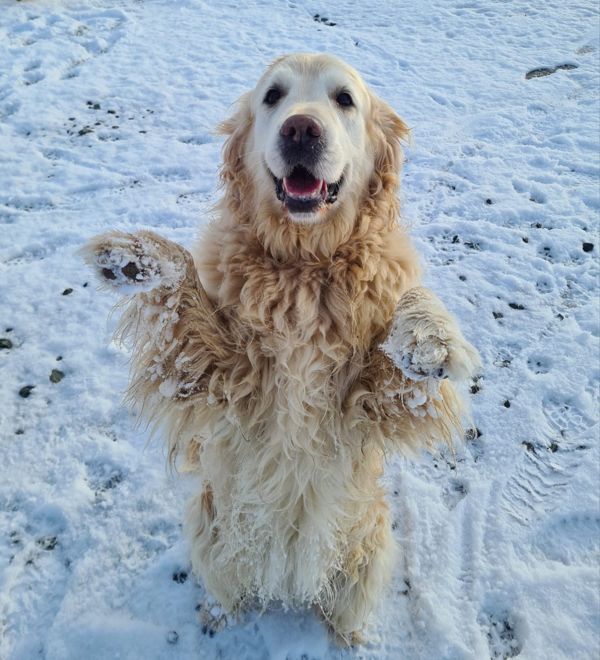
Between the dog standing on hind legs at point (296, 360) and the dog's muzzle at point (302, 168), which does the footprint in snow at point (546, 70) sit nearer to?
the dog standing on hind legs at point (296, 360)

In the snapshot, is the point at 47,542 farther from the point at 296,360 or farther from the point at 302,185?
the point at 302,185

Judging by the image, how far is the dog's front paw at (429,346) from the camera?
146 centimetres

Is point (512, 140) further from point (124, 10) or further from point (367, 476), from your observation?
point (124, 10)

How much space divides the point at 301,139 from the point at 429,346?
984 millimetres

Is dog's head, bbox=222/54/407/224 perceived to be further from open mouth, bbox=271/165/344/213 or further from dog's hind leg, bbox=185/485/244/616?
dog's hind leg, bbox=185/485/244/616

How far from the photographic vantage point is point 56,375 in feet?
9.71

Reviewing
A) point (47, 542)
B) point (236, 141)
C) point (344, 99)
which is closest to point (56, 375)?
point (47, 542)

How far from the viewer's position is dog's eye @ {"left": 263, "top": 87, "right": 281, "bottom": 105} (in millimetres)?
2195

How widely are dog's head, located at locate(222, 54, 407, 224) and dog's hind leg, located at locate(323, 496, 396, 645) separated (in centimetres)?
139

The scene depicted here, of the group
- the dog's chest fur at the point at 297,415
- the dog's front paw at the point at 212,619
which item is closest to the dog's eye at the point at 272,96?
the dog's chest fur at the point at 297,415

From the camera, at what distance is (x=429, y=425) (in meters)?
1.76

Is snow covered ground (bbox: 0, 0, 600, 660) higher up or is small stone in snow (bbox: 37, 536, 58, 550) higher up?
snow covered ground (bbox: 0, 0, 600, 660)

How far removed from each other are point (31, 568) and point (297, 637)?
4.32 feet

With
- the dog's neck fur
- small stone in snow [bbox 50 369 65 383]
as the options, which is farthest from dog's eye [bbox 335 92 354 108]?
small stone in snow [bbox 50 369 65 383]
